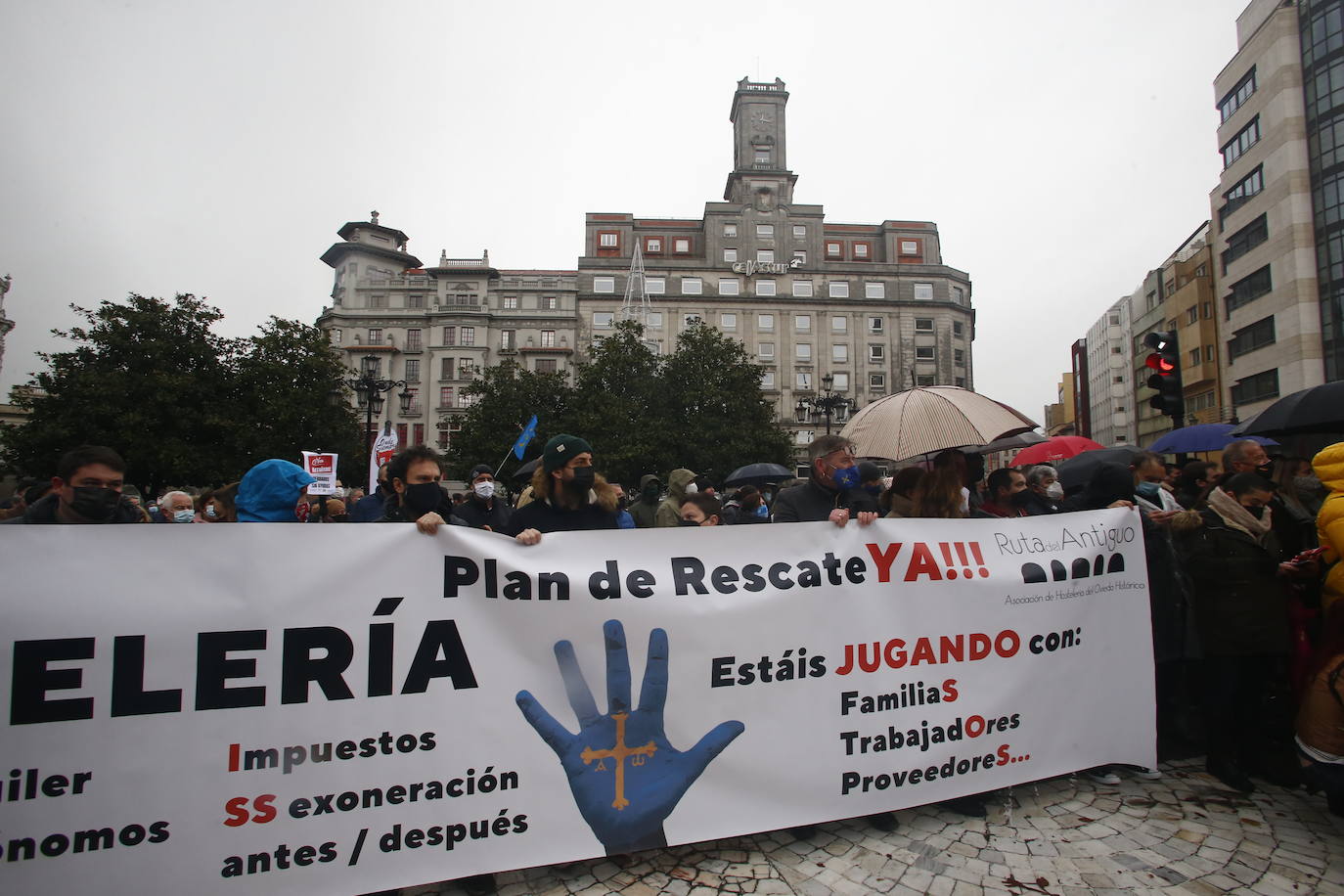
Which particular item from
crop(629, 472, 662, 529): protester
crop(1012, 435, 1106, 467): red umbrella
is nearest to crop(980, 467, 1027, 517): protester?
crop(629, 472, 662, 529): protester

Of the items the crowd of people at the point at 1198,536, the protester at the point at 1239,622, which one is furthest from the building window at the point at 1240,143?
the protester at the point at 1239,622

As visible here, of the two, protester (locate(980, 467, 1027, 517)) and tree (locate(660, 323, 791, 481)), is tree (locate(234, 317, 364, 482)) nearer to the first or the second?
tree (locate(660, 323, 791, 481))

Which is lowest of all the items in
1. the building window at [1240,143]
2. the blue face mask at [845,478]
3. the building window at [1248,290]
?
the blue face mask at [845,478]

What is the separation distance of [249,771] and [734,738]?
195cm

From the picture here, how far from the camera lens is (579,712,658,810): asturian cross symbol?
2855 millimetres

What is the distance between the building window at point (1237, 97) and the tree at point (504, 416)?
130ft

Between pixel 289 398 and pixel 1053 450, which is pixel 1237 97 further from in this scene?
pixel 289 398

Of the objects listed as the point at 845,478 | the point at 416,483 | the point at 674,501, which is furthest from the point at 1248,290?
the point at 416,483

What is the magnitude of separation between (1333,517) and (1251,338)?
43.2 m

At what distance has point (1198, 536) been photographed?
4.07m

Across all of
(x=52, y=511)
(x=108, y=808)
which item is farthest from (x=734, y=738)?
(x=52, y=511)

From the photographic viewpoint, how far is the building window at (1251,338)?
1344 inches

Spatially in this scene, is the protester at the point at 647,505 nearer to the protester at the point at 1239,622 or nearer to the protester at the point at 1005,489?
the protester at the point at 1005,489

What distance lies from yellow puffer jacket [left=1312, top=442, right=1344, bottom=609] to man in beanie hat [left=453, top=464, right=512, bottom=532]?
553cm
